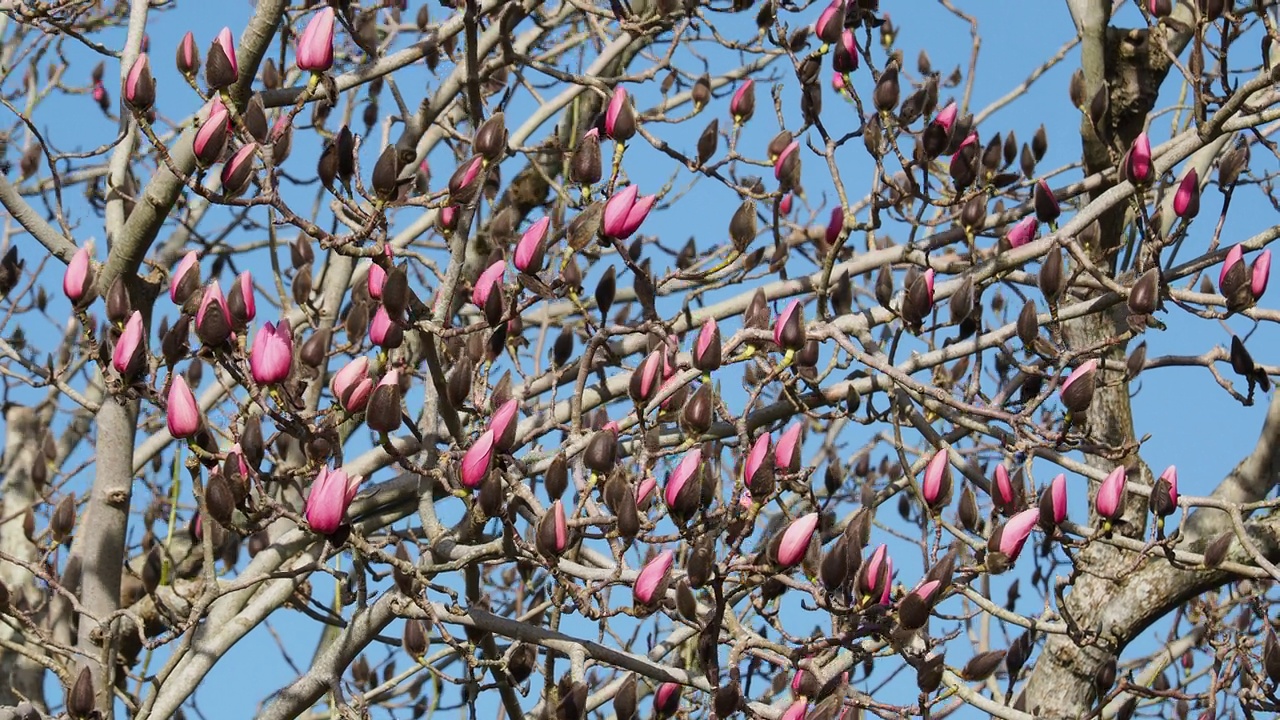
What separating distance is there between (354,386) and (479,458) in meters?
0.39

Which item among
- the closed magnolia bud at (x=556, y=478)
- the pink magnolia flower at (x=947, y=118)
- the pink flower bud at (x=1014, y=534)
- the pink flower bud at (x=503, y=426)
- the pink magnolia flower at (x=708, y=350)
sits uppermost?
the pink magnolia flower at (x=947, y=118)

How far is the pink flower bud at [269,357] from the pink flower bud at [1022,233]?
189 centimetres

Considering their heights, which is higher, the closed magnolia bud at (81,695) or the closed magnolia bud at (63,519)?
the closed magnolia bud at (63,519)

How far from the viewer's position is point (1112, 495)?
114 inches

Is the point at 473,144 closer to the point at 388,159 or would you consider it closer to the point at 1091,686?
the point at 388,159

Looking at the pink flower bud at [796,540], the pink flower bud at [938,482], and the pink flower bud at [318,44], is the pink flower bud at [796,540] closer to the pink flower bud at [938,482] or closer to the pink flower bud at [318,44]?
the pink flower bud at [938,482]

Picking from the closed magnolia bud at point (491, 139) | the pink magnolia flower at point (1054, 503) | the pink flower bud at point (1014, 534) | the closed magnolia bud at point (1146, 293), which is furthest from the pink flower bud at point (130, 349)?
the closed magnolia bud at point (1146, 293)

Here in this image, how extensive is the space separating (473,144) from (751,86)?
1.18 metres

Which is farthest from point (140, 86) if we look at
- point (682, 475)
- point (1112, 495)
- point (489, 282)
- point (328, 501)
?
point (1112, 495)

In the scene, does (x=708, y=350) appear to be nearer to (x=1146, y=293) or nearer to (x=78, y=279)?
(x=1146, y=293)

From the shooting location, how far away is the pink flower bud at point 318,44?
282 cm

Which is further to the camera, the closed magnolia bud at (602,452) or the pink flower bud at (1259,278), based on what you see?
the pink flower bud at (1259,278)

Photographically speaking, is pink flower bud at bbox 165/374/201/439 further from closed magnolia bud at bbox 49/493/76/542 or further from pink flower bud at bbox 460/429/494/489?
closed magnolia bud at bbox 49/493/76/542

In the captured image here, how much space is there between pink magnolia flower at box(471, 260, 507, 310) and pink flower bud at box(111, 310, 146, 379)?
2.16ft
